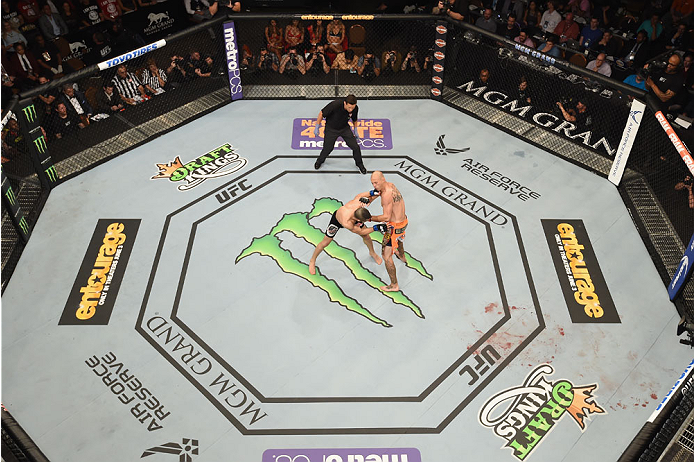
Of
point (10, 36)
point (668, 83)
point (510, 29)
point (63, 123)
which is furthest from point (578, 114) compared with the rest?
point (10, 36)

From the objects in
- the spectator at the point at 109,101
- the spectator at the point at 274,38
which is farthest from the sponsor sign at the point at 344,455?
the spectator at the point at 274,38

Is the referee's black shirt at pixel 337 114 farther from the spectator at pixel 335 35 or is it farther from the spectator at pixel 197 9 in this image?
the spectator at pixel 197 9

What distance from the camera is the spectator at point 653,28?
11227 mm

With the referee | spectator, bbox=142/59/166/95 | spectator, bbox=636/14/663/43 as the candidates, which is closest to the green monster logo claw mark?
the referee

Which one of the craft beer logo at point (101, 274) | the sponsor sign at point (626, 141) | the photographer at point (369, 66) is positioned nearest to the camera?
the craft beer logo at point (101, 274)

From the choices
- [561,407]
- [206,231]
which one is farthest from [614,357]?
[206,231]

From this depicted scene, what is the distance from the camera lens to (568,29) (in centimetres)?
1147

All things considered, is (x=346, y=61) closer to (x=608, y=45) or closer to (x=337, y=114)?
(x=337, y=114)

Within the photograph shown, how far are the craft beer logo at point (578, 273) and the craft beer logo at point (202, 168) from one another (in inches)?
187

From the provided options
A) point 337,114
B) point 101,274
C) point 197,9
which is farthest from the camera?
point 197,9

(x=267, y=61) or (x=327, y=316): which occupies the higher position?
(x=267, y=61)

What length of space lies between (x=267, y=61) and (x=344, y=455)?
730cm

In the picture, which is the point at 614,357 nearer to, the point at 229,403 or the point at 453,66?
the point at 229,403

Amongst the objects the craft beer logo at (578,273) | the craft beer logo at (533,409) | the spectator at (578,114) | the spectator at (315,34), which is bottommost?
the craft beer logo at (533,409)
